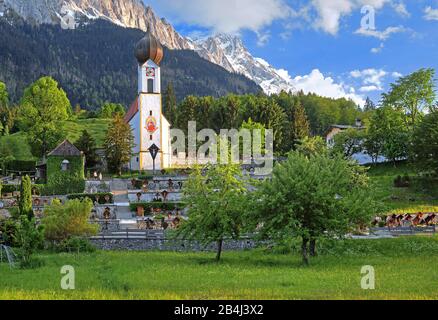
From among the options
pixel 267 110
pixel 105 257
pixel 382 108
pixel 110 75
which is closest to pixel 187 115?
pixel 267 110

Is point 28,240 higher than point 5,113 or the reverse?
the reverse

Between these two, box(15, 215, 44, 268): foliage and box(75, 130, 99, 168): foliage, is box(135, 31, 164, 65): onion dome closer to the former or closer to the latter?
box(75, 130, 99, 168): foliage

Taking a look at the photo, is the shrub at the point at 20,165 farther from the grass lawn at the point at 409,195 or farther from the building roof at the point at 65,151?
the grass lawn at the point at 409,195

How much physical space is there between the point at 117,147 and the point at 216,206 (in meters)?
32.6

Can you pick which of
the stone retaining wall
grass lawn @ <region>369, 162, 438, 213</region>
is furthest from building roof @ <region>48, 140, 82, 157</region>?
grass lawn @ <region>369, 162, 438, 213</region>

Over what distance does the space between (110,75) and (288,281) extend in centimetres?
18325

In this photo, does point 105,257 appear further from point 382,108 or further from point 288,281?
point 382,108

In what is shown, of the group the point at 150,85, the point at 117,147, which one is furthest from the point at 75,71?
the point at 117,147

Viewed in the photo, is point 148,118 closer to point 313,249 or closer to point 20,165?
point 20,165

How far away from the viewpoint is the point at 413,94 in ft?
186

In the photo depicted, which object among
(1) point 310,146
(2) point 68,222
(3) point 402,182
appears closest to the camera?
(2) point 68,222

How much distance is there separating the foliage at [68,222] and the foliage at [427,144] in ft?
90.3

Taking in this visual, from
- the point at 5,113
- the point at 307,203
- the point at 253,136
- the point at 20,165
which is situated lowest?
the point at 307,203

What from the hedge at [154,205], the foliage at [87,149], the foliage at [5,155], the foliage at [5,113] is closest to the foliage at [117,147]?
the foliage at [87,149]
